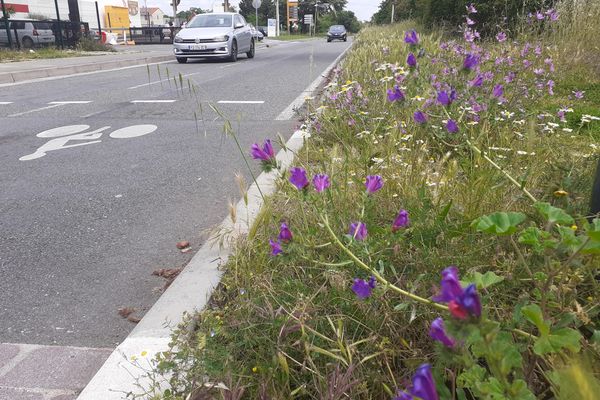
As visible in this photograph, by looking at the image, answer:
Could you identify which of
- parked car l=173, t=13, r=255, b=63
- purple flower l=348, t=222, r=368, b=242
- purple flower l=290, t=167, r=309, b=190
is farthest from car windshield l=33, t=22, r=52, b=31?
purple flower l=348, t=222, r=368, b=242

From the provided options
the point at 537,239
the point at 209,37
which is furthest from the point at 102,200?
the point at 209,37

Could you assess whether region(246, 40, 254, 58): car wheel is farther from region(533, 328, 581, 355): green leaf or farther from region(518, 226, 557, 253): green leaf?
region(533, 328, 581, 355): green leaf

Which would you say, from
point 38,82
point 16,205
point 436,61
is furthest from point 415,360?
point 38,82

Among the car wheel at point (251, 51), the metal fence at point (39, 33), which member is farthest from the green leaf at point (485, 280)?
the metal fence at point (39, 33)

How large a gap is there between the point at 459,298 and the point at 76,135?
230 inches

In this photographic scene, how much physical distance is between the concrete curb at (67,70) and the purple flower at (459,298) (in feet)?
Answer: 41.8

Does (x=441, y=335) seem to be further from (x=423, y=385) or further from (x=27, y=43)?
(x=27, y=43)

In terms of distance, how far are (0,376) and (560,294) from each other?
6.24ft

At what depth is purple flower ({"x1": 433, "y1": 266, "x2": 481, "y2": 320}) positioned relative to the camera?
66cm

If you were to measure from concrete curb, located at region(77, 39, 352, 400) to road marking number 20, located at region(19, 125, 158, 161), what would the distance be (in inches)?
129

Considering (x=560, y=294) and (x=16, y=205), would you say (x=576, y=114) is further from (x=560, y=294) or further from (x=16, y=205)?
(x=16, y=205)

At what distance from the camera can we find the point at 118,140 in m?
5.45

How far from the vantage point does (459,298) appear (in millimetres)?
668

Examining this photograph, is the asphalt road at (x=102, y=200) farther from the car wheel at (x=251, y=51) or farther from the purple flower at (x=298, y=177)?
the car wheel at (x=251, y=51)
